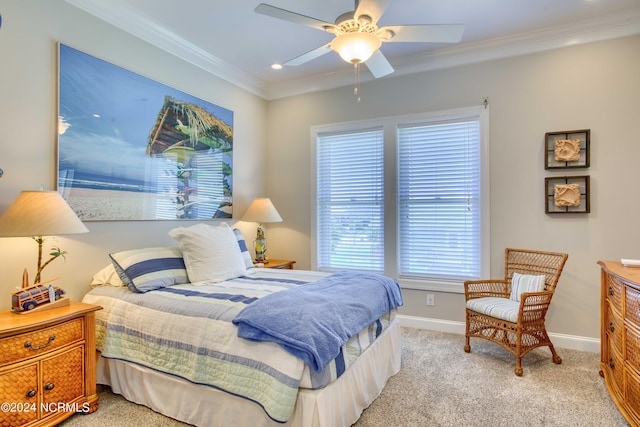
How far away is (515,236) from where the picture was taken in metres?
3.32

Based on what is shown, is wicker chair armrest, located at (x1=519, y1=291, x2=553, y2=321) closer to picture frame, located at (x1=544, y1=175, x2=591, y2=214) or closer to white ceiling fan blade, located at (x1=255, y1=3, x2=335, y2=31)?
picture frame, located at (x1=544, y1=175, x2=591, y2=214)

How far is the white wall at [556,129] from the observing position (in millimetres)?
2953

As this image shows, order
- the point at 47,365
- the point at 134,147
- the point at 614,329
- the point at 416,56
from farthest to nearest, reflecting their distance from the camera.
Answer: the point at 416,56, the point at 134,147, the point at 614,329, the point at 47,365

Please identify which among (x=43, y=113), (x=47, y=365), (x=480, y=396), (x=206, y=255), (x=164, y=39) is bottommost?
(x=480, y=396)

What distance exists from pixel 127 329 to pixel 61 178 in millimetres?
1155

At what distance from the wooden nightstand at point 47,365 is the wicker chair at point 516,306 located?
2.85m

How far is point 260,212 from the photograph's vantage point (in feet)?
12.8

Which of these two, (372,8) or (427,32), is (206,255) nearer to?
(372,8)

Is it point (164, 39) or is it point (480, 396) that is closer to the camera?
point (480, 396)

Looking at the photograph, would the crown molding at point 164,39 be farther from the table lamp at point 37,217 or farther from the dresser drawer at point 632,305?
the dresser drawer at point 632,305

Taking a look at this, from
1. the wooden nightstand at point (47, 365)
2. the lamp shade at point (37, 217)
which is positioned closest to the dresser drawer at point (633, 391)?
the wooden nightstand at point (47, 365)

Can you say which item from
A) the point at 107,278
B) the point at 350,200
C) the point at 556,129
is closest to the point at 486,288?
the point at 556,129

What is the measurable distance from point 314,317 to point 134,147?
85.3 inches

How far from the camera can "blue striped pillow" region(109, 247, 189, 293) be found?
2387 mm
